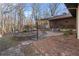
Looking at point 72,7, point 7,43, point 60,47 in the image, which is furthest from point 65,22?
point 7,43

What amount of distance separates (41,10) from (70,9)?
0.41 m

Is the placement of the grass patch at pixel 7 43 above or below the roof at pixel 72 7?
below

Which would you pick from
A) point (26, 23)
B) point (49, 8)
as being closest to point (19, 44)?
point (26, 23)

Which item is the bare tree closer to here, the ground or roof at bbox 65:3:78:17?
roof at bbox 65:3:78:17

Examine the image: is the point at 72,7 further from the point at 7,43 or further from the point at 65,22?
the point at 7,43

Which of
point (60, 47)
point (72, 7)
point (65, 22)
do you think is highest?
point (72, 7)

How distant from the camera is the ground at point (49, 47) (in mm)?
5117

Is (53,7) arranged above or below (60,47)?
above

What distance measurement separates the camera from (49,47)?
16.8ft

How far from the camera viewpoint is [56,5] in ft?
16.8

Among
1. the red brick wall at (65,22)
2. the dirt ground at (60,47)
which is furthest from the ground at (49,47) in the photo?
the red brick wall at (65,22)

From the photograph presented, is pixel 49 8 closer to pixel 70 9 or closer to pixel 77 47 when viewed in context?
pixel 70 9

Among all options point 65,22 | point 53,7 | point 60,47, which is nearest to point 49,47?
point 60,47

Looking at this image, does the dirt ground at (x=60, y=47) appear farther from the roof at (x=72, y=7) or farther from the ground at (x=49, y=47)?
the roof at (x=72, y=7)
